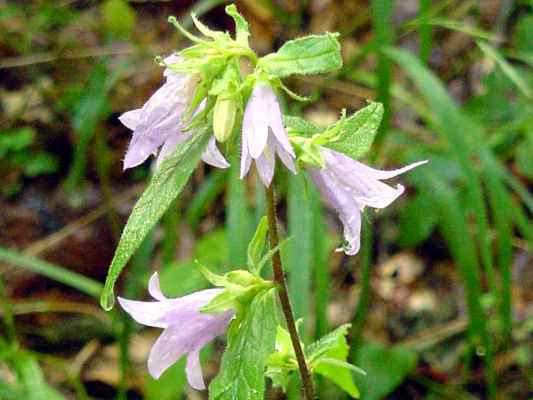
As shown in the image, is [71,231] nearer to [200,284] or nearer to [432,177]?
[200,284]

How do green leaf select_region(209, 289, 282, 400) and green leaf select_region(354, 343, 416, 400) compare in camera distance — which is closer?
green leaf select_region(209, 289, 282, 400)

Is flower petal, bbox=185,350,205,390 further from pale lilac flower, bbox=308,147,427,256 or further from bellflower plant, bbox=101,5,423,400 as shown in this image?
pale lilac flower, bbox=308,147,427,256

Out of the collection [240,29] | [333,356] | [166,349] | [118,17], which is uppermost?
[240,29]

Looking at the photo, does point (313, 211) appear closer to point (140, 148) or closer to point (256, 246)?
point (256, 246)

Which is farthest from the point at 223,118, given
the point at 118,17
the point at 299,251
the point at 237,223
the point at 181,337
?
the point at 118,17

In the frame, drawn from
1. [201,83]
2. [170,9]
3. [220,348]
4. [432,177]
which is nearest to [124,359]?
[220,348]

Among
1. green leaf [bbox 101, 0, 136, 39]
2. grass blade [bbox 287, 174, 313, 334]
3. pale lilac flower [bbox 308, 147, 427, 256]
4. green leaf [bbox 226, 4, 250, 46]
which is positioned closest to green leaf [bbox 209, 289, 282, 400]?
pale lilac flower [bbox 308, 147, 427, 256]
